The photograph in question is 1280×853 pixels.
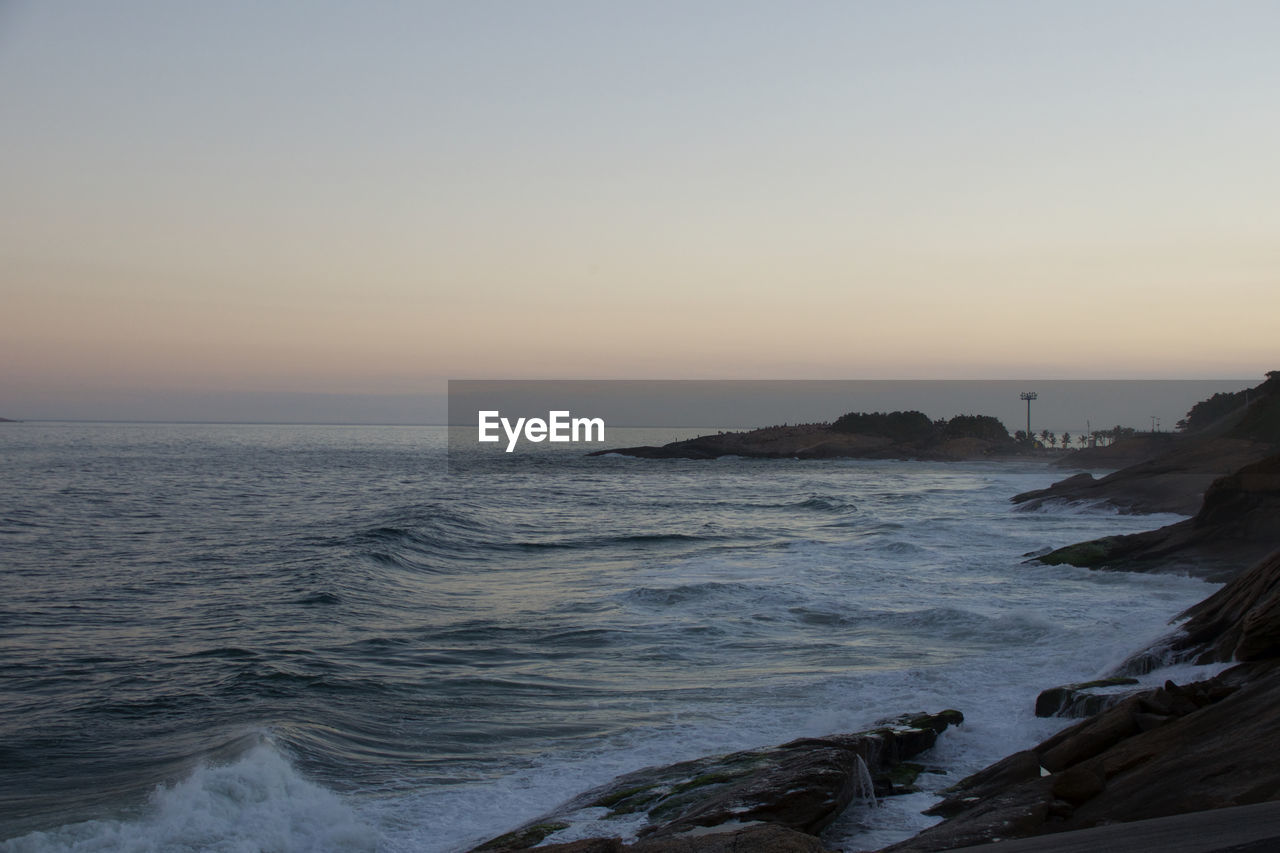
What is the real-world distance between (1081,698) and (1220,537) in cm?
1268

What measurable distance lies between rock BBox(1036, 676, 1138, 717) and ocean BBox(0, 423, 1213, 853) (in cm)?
26

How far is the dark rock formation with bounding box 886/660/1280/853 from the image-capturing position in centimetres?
597

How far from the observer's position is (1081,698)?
32.3 ft

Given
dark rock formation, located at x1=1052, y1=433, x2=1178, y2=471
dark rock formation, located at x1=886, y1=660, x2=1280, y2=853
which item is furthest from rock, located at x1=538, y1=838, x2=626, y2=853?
dark rock formation, located at x1=1052, y1=433, x2=1178, y2=471

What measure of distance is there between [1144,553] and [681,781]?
17302 millimetres

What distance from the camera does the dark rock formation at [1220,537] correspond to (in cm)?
1870

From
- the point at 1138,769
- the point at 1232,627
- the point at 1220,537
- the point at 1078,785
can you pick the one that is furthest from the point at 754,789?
the point at 1220,537

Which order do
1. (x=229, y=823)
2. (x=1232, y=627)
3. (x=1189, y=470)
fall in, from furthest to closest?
(x=1189, y=470), (x=1232, y=627), (x=229, y=823)

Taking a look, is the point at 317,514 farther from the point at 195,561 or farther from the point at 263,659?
the point at 263,659

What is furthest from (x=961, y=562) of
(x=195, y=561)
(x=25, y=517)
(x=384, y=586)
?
(x=25, y=517)

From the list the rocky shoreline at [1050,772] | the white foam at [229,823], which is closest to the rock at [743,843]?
the rocky shoreline at [1050,772]

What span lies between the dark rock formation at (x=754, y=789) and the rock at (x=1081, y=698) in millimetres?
1811

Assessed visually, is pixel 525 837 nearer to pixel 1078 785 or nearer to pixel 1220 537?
pixel 1078 785

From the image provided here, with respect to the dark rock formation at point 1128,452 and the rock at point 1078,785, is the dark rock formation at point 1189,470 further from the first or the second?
the rock at point 1078,785
